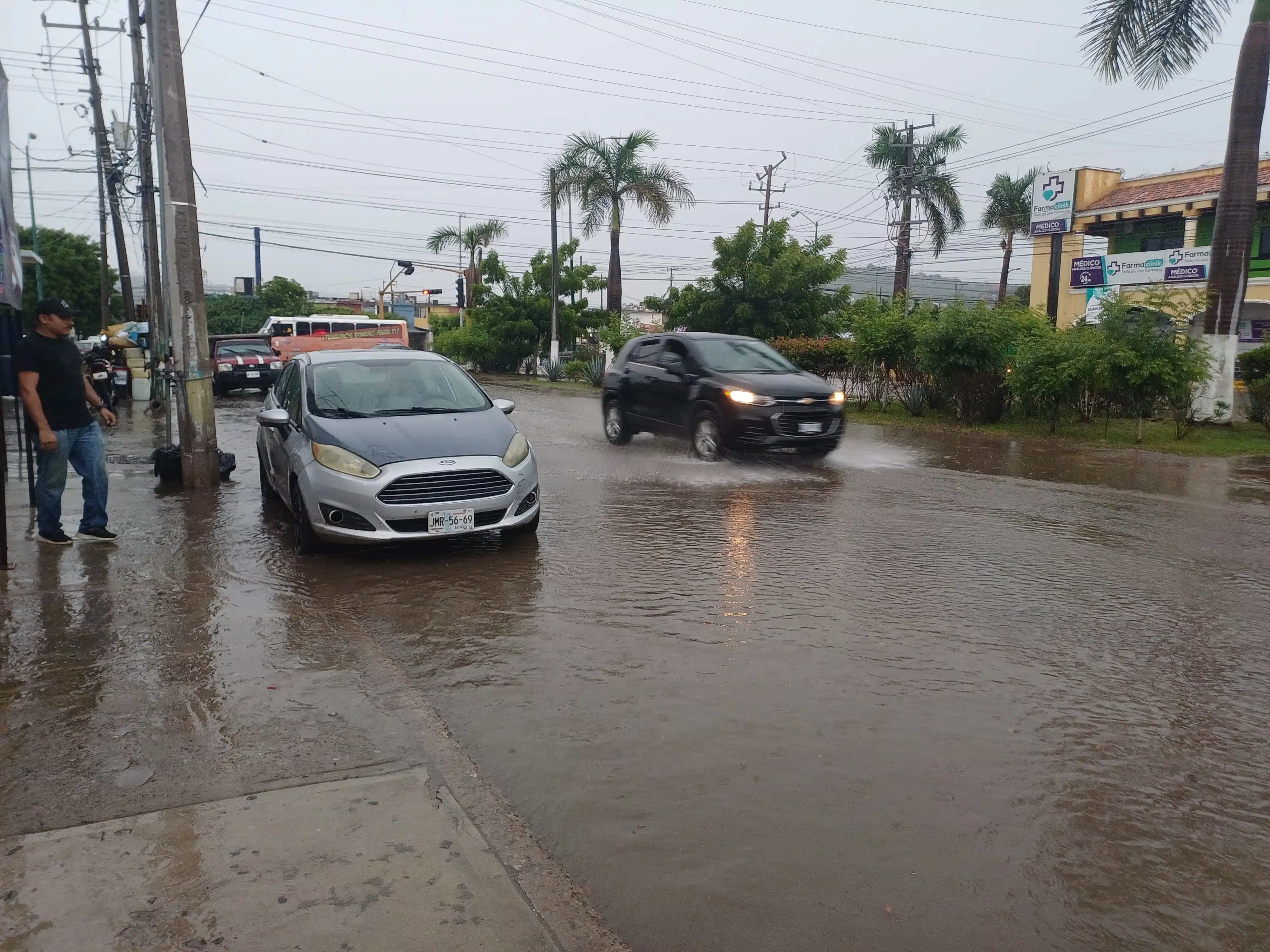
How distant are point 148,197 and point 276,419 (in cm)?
1909

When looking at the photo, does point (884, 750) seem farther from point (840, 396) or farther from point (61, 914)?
point (840, 396)

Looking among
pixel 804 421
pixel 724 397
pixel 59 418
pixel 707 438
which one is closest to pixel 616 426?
pixel 707 438

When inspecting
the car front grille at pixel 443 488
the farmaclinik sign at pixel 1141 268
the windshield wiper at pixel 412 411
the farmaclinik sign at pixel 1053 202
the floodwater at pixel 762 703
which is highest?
the farmaclinik sign at pixel 1053 202

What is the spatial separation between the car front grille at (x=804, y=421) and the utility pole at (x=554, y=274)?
2584cm

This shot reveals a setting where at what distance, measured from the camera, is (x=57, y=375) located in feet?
25.8

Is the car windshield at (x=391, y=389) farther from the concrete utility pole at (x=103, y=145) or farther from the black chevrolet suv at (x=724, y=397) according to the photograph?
the concrete utility pole at (x=103, y=145)

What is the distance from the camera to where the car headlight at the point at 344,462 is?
7.73 meters

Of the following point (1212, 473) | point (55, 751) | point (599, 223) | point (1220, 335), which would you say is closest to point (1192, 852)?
point (55, 751)

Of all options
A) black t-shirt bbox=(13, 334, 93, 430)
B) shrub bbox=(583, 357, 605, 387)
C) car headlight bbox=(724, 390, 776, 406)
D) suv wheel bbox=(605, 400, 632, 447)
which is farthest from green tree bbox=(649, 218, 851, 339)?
black t-shirt bbox=(13, 334, 93, 430)

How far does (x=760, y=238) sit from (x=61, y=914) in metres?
28.2

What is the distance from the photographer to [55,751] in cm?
435

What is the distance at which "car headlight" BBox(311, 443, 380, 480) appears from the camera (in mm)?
7734

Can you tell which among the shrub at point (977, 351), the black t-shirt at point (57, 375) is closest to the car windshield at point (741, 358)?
the shrub at point (977, 351)

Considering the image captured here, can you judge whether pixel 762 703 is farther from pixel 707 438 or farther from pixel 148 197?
pixel 148 197
